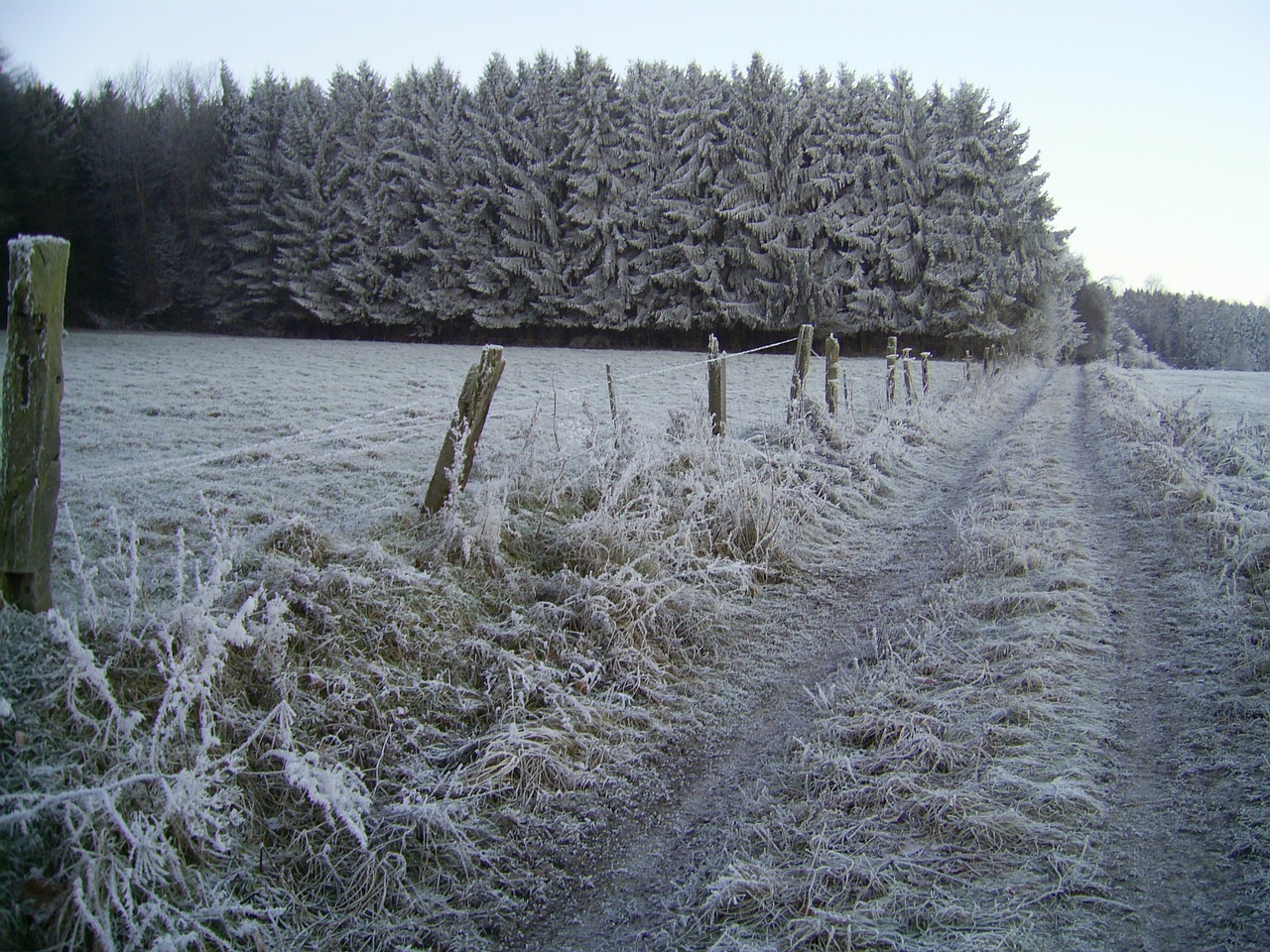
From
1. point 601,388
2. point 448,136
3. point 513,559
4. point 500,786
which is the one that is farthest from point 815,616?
point 448,136

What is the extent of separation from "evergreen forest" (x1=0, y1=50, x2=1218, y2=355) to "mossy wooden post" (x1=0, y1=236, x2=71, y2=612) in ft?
93.4

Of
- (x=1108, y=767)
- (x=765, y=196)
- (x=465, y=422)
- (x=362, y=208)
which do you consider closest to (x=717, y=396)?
(x=465, y=422)

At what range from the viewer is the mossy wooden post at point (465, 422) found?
518 centimetres

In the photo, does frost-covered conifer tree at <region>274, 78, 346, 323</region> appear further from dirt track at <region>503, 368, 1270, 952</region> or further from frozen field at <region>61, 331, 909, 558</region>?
dirt track at <region>503, 368, 1270, 952</region>

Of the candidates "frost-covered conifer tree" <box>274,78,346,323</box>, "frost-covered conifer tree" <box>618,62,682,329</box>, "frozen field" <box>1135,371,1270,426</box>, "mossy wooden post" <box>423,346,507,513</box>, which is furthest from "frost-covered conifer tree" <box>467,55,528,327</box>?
"mossy wooden post" <box>423,346,507,513</box>

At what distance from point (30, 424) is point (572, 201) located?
99.3ft

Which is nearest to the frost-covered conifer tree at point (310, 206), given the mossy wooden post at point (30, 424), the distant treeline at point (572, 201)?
the distant treeline at point (572, 201)

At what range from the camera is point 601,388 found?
596 inches

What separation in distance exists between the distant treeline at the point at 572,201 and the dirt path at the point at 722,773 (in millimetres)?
25932

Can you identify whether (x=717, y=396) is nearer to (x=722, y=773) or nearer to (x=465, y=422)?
(x=465, y=422)

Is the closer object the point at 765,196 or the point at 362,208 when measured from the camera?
the point at 765,196

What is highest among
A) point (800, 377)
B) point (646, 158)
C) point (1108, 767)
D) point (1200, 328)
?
point (646, 158)

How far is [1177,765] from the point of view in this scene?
3354 millimetres

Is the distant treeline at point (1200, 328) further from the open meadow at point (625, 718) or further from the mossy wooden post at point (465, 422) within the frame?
the mossy wooden post at point (465, 422)
